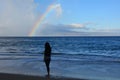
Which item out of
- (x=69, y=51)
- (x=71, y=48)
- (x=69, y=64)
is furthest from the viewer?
(x=71, y=48)

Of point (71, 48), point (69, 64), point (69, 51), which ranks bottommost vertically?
point (71, 48)

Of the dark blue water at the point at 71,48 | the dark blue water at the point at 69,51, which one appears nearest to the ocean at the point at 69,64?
the dark blue water at the point at 69,51

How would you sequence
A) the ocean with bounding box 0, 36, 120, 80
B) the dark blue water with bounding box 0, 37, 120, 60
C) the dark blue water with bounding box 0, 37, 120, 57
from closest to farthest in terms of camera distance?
the ocean with bounding box 0, 36, 120, 80 < the dark blue water with bounding box 0, 37, 120, 60 < the dark blue water with bounding box 0, 37, 120, 57

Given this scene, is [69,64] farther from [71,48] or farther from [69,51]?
[71,48]

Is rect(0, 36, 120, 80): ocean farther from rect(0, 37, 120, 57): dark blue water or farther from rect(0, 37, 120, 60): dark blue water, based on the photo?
rect(0, 37, 120, 57): dark blue water

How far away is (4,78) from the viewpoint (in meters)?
16.4

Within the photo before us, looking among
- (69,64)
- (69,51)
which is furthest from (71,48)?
(69,64)

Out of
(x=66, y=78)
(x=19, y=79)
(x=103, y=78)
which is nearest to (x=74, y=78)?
(x=66, y=78)

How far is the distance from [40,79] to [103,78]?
3841 mm

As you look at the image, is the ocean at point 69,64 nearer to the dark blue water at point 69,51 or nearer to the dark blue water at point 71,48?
the dark blue water at point 69,51

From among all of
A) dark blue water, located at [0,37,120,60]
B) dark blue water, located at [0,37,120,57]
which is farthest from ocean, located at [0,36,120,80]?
dark blue water, located at [0,37,120,57]

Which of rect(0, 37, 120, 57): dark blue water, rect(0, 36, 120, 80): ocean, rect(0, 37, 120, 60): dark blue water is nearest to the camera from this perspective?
rect(0, 36, 120, 80): ocean

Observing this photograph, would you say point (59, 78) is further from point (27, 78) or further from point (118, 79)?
point (118, 79)

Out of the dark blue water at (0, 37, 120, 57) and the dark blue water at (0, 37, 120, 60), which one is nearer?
the dark blue water at (0, 37, 120, 60)
